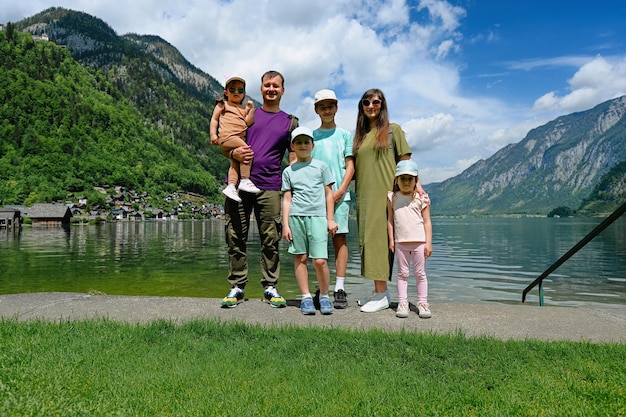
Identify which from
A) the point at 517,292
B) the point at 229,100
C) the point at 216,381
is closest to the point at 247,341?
the point at 216,381

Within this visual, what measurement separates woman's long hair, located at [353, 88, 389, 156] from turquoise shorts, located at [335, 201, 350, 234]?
740mm

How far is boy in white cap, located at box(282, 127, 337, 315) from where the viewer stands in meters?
6.08

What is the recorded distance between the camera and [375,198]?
20.4 feet

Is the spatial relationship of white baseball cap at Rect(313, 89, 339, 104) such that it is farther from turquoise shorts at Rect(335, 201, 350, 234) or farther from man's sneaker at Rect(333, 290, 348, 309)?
man's sneaker at Rect(333, 290, 348, 309)

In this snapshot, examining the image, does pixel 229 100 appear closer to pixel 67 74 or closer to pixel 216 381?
pixel 216 381

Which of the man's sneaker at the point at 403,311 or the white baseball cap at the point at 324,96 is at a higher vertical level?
the white baseball cap at the point at 324,96

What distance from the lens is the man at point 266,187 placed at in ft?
20.7

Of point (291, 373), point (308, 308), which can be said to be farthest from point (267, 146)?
point (291, 373)

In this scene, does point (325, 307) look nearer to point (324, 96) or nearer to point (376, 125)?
point (376, 125)

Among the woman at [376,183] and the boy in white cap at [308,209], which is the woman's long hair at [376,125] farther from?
the boy in white cap at [308,209]

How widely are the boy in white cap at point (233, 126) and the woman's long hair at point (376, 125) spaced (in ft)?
4.89

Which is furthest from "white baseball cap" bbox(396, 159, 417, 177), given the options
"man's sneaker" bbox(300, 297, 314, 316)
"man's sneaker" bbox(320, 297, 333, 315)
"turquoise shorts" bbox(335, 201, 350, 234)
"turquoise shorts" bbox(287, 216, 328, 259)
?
"man's sneaker" bbox(300, 297, 314, 316)

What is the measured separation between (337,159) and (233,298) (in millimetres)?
2445

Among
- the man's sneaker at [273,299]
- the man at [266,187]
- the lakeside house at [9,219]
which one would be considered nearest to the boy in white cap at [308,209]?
the man at [266,187]
